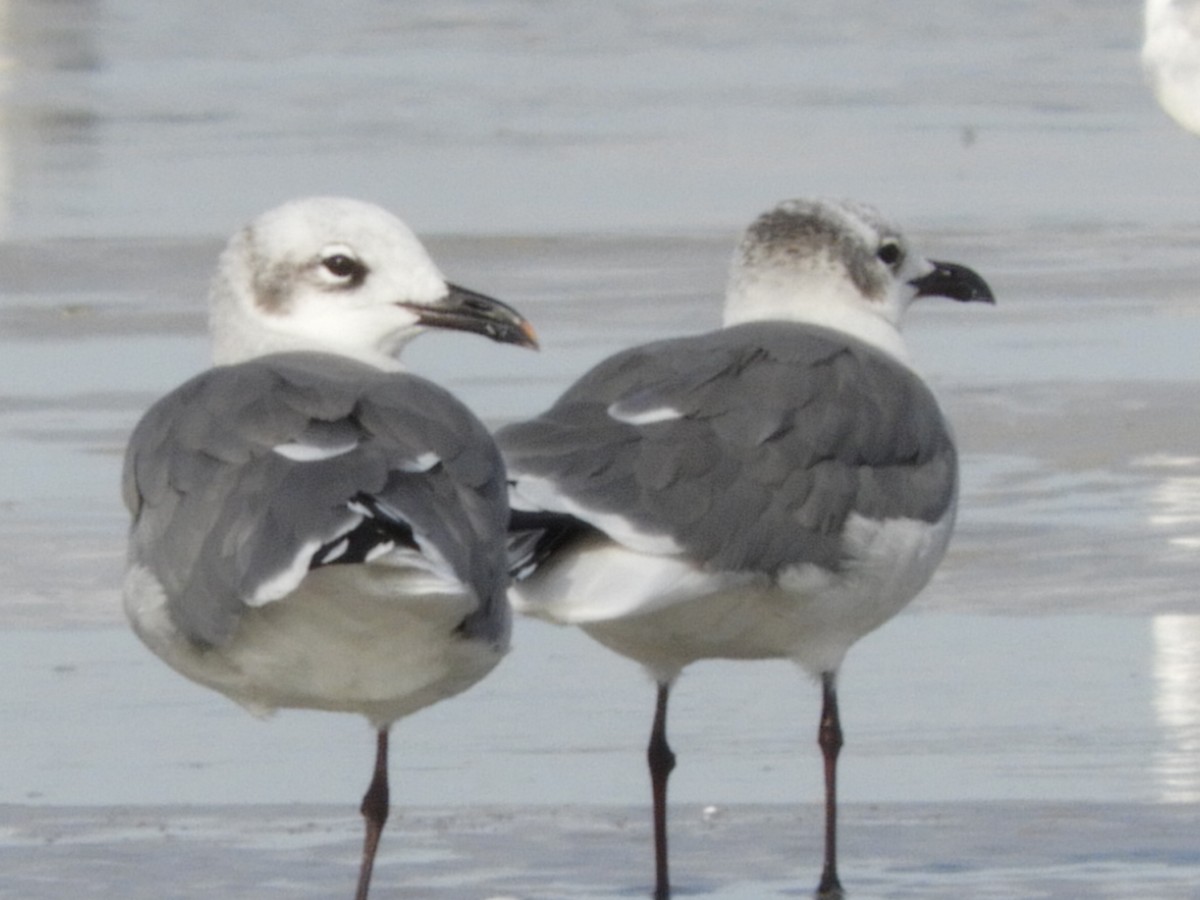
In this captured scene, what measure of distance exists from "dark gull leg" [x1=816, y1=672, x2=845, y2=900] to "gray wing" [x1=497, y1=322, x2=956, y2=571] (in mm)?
339

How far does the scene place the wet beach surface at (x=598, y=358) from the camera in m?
6.88

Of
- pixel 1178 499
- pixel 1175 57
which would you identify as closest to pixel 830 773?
pixel 1178 499

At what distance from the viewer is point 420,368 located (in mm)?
11734

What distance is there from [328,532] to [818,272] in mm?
2524

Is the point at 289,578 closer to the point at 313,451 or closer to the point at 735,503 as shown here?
the point at 313,451

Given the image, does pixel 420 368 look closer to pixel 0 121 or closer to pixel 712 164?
pixel 712 164

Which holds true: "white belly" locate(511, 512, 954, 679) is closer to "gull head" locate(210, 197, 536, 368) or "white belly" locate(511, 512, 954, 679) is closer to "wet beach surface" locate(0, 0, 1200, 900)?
"wet beach surface" locate(0, 0, 1200, 900)

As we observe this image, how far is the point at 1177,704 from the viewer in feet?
25.1

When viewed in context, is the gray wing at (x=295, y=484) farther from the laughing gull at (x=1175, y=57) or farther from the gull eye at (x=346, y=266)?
the laughing gull at (x=1175, y=57)

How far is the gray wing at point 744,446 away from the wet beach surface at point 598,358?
60 cm

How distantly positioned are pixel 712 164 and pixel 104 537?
766 centimetres

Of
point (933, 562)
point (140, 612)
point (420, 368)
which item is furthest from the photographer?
point (420, 368)

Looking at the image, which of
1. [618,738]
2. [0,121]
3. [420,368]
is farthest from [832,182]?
[618,738]

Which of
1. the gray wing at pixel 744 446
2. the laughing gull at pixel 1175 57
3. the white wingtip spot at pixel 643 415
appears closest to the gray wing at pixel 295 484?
the gray wing at pixel 744 446
